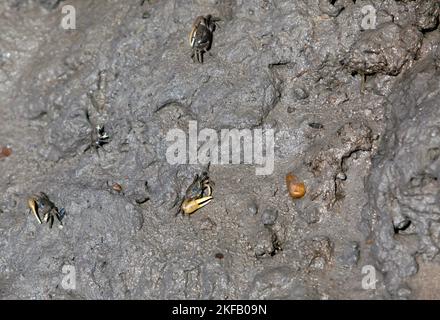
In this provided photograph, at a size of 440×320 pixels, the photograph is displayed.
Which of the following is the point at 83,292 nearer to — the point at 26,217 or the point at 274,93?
the point at 26,217

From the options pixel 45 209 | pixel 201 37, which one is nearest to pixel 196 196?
pixel 45 209

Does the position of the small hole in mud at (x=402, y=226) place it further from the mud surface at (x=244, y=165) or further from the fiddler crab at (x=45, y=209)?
the fiddler crab at (x=45, y=209)

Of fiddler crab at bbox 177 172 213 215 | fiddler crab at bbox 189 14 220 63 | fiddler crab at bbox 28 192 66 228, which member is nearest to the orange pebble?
fiddler crab at bbox 177 172 213 215

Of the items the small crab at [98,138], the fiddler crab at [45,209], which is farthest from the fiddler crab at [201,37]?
the fiddler crab at [45,209]

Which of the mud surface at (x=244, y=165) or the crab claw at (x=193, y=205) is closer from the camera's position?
the mud surface at (x=244, y=165)

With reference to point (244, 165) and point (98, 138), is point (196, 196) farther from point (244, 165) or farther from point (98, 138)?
point (98, 138)
